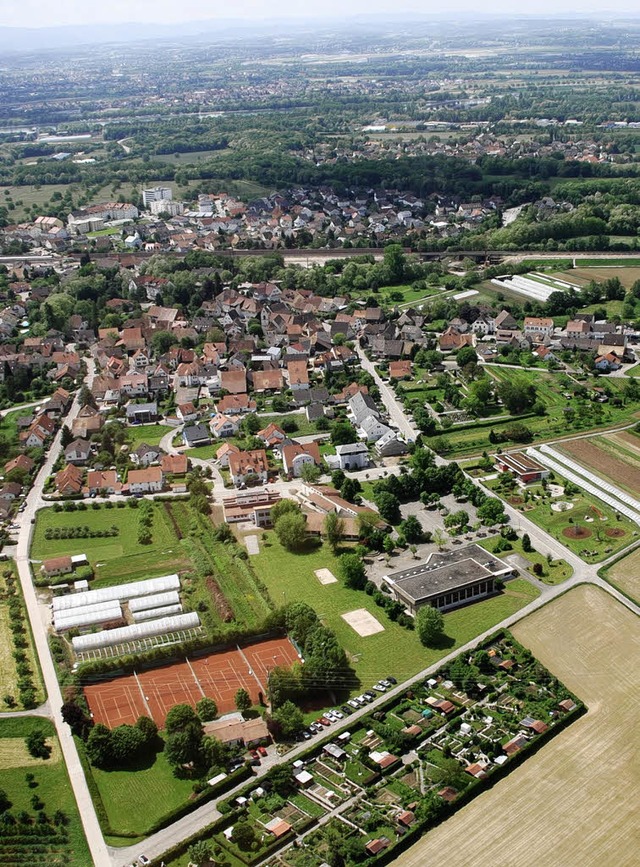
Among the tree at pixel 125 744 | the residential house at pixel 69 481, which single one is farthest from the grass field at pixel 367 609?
the residential house at pixel 69 481

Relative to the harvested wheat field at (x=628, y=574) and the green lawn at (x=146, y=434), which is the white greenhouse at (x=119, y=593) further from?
the harvested wheat field at (x=628, y=574)

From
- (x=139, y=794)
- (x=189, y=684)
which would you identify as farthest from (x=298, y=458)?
(x=139, y=794)

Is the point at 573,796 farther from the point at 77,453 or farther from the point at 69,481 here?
the point at 77,453

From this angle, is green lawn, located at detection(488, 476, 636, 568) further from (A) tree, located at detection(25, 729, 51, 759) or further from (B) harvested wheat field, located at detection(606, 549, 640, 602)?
(A) tree, located at detection(25, 729, 51, 759)

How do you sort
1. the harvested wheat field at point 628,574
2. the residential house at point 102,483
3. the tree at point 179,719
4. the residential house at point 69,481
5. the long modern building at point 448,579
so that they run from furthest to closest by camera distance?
the residential house at point 102,483 → the residential house at point 69,481 → the harvested wheat field at point 628,574 → the long modern building at point 448,579 → the tree at point 179,719

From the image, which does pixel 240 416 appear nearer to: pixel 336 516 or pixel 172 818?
pixel 336 516
